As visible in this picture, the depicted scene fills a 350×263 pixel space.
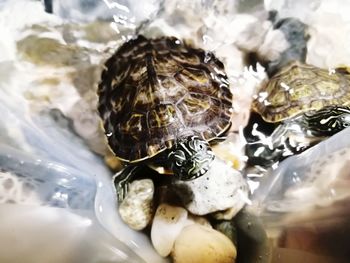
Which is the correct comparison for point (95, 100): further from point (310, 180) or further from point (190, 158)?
point (310, 180)

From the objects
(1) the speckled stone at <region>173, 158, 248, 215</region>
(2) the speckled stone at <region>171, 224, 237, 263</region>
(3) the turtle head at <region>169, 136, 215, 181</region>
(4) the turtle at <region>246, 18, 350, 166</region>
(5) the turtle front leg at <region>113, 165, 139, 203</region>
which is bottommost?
(5) the turtle front leg at <region>113, 165, 139, 203</region>

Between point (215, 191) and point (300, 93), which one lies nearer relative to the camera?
point (215, 191)

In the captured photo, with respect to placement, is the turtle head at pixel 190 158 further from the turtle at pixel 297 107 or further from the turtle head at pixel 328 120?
the turtle head at pixel 328 120

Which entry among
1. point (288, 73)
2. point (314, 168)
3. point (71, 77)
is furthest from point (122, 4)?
point (314, 168)

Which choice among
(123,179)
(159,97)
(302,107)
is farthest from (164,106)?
(302,107)

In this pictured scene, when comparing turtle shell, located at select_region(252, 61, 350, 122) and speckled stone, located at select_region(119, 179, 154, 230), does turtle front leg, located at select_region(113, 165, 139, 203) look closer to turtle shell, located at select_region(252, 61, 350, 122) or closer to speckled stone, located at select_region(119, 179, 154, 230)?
speckled stone, located at select_region(119, 179, 154, 230)

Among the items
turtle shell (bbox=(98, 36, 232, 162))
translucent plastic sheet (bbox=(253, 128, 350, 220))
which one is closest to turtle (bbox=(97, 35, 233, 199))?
turtle shell (bbox=(98, 36, 232, 162))
